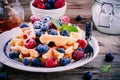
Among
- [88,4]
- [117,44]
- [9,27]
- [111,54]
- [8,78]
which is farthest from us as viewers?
[88,4]

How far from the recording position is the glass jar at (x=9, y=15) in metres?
1.39

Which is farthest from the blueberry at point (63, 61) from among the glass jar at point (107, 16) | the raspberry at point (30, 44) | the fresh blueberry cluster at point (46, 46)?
the glass jar at point (107, 16)

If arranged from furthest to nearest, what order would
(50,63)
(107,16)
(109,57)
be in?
(107,16)
(109,57)
(50,63)

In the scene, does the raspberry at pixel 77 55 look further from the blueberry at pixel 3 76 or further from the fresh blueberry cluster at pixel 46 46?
the blueberry at pixel 3 76

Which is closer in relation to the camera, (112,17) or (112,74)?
(112,74)

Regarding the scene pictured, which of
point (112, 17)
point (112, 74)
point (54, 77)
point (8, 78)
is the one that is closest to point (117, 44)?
point (112, 17)

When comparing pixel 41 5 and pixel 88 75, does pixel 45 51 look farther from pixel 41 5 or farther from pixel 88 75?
pixel 41 5

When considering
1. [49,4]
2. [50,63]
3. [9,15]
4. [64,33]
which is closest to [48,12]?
[49,4]

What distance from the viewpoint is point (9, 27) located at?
1.39m

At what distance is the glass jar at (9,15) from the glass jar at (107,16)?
12.8 inches

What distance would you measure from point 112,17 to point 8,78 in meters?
0.50

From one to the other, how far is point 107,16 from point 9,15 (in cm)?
41

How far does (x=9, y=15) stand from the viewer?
141 centimetres

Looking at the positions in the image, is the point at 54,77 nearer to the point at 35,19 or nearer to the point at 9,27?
the point at 35,19
